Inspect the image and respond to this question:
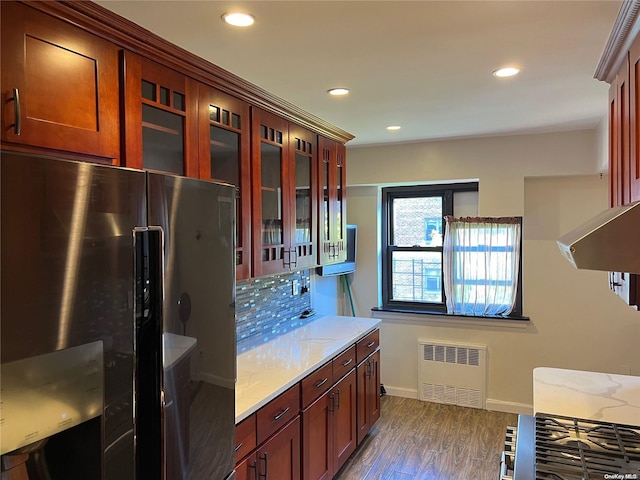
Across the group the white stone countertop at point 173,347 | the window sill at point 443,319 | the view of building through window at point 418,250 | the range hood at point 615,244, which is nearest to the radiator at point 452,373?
the window sill at point 443,319

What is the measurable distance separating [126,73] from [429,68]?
1.41 m

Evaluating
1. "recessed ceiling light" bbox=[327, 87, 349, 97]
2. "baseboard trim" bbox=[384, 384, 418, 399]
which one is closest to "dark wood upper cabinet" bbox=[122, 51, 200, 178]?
"recessed ceiling light" bbox=[327, 87, 349, 97]

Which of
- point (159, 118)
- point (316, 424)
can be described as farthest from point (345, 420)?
point (159, 118)

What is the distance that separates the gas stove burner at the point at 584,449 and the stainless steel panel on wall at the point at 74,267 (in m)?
1.33

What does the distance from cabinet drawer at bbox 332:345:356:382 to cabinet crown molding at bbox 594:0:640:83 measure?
2078 millimetres

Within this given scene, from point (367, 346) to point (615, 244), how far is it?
7.61 ft

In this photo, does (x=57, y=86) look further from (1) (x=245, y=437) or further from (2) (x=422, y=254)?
(2) (x=422, y=254)

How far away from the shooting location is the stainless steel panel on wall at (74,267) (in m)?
0.86

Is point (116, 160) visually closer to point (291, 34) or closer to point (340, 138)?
point (291, 34)

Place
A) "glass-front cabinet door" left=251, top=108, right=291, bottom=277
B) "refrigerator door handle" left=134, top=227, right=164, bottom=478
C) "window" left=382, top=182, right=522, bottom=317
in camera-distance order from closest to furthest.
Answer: "refrigerator door handle" left=134, top=227, right=164, bottom=478 → "glass-front cabinet door" left=251, top=108, right=291, bottom=277 → "window" left=382, top=182, right=522, bottom=317

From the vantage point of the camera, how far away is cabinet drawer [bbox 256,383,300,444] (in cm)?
204

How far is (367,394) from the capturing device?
3.48 meters

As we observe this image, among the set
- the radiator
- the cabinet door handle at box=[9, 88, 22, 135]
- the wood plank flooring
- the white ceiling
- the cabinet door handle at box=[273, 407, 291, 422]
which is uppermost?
the white ceiling

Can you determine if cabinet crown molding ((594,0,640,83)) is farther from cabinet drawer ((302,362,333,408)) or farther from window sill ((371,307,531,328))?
window sill ((371,307,531,328))
